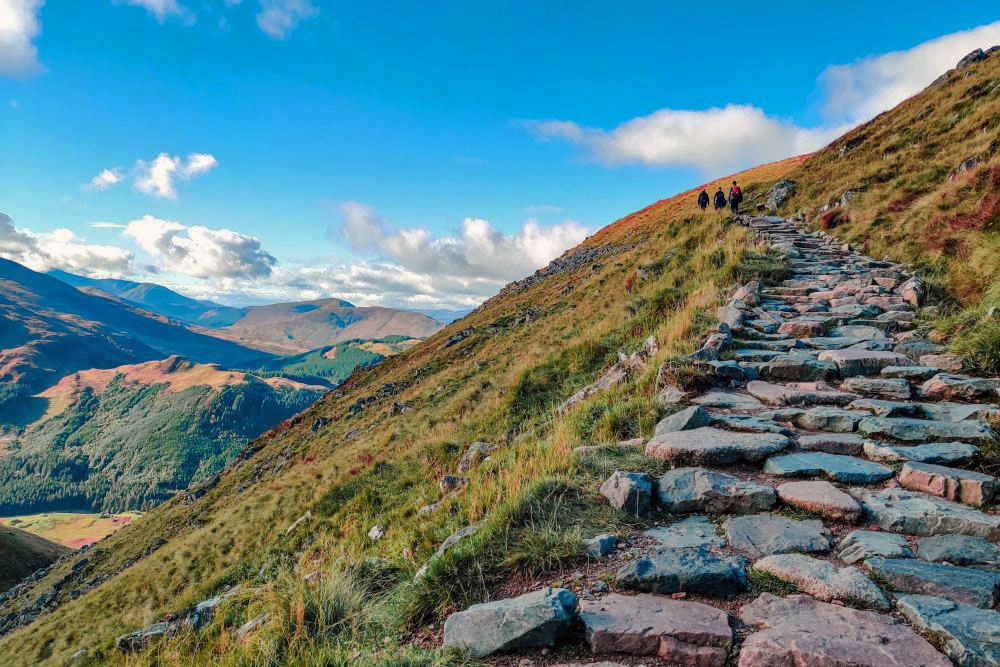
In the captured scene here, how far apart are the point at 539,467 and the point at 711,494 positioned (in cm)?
191

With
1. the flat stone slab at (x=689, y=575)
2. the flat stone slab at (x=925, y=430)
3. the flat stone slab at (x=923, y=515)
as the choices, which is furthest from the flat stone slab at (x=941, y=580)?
the flat stone slab at (x=925, y=430)

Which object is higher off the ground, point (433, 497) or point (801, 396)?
point (801, 396)

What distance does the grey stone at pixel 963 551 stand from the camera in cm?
318

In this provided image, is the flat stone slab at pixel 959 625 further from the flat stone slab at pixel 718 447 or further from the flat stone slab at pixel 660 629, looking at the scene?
the flat stone slab at pixel 718 447

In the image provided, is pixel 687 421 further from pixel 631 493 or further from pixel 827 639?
pixel 827 639

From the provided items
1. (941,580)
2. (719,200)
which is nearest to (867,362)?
(941,580)

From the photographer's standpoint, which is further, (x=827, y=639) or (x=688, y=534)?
(x=688, y=534)

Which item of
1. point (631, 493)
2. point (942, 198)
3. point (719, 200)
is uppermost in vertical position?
point (719, 200)

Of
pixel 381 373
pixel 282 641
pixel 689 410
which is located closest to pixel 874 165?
pixel 689 410

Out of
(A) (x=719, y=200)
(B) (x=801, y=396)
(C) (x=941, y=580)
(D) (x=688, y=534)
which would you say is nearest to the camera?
(C) (x=941, y=580)

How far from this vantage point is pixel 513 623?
9.75 ft

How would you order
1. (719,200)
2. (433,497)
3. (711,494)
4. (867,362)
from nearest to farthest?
(711,494)
(867,362)
(433,497)
(719,200)

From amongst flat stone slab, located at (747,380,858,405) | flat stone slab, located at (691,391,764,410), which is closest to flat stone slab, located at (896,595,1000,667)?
flat stone slab, located at (691,391,764,410)

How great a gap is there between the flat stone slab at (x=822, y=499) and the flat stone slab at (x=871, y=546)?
28cm
